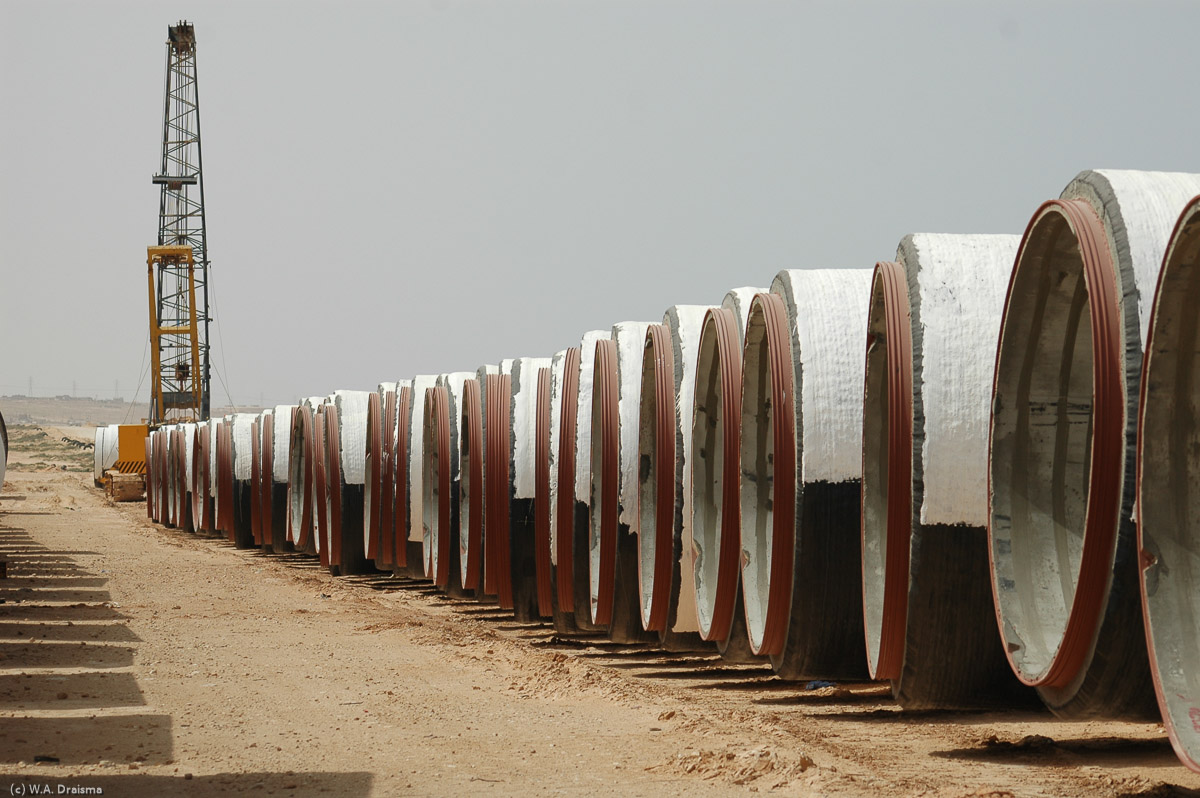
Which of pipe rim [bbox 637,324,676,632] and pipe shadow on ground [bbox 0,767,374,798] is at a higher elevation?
pipe rim [bbox 637,324,676,632]

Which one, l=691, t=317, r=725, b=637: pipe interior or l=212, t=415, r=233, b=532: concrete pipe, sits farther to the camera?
l=212, t=415, r=233, b=532: concrete pipe

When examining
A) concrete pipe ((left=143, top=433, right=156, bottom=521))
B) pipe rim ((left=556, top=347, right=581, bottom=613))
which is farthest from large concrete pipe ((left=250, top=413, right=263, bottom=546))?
pipe rim ((left=556, top=347, right=581, bottom=613))

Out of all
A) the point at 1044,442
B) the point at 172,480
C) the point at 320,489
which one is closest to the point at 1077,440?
the point at 1044,442

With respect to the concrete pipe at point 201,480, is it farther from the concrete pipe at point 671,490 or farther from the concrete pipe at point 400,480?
the concrete pipe at point 671,490

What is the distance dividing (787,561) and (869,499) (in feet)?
1.92

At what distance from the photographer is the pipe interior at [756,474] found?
7680 millimetres

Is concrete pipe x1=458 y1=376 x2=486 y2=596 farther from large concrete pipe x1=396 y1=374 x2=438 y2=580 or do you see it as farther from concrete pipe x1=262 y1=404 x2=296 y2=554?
concrete pipe x1=262 y1=404 x2=296 y2=554

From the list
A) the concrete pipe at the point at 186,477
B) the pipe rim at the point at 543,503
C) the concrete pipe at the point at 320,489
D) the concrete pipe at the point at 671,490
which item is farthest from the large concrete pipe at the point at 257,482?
the concrete pipe at the point at 671,490

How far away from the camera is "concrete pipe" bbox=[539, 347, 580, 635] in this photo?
1054 cm

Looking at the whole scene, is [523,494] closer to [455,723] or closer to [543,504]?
[543,504]

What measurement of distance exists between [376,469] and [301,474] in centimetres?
485

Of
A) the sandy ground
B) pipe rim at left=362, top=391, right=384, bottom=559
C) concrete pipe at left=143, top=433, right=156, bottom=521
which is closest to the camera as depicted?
the sandy ground

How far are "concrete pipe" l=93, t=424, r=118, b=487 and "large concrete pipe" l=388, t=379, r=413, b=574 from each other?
32.8 metres

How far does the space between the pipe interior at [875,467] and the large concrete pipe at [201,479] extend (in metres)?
21.1
